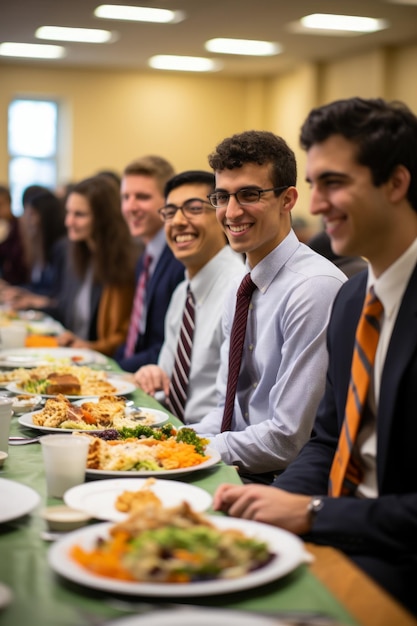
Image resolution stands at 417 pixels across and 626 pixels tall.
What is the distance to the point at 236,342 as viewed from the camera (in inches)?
101

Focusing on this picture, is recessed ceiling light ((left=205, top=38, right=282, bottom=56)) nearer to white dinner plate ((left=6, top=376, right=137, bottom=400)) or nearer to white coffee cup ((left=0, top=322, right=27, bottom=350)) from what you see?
white coffee cup ((left=0, top=322, right=27, bottom=350))

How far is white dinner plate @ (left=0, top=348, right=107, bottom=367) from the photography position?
131 inches

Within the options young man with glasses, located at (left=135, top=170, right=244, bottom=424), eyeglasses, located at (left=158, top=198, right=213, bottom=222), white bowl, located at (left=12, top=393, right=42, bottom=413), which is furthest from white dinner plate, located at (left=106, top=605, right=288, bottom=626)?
eyeglasses, located at (left=158, top=198, right=213, bottom=222)

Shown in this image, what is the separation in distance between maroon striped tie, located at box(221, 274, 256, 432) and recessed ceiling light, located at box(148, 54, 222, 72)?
Result: 984 cm

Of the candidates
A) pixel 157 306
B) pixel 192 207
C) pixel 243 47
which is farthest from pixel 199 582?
pixel 243 47

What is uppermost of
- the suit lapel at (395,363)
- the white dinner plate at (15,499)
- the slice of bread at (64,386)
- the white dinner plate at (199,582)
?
the suit lapel at (395,363)

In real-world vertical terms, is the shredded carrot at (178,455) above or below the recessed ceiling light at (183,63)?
below

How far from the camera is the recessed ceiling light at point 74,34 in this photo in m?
10.3

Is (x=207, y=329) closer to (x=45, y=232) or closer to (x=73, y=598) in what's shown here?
(x=73, y=598)

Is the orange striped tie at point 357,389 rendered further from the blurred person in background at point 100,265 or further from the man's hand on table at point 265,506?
the blurred person in background at point 100,265

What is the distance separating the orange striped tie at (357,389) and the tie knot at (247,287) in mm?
864

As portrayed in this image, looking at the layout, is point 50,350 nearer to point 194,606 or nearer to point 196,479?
point 196,479

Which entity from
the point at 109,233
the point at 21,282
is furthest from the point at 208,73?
the point at 109,233

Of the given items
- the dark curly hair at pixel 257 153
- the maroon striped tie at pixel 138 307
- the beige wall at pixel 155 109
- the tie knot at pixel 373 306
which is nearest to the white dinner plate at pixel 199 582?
the tie knot at pixel 373 306
